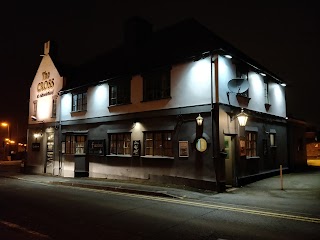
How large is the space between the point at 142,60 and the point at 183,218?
1182 centimetres

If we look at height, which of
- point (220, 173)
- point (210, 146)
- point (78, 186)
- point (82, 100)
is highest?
point (82, 100)

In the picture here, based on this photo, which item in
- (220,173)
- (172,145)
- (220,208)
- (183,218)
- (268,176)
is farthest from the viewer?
(268,176)

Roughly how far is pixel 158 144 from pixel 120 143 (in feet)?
10.8

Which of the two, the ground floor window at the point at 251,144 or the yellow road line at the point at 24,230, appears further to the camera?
the ground floor window at the point at 251,144

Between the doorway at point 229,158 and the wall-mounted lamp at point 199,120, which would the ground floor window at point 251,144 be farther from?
the wall-mounted lamp at point 199,120

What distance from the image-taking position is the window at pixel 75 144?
810 inches

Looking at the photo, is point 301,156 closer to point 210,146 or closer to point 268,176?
point 268,176

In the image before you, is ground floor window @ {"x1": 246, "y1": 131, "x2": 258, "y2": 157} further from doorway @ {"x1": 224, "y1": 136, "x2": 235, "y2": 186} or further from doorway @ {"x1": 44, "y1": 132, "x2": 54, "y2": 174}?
doorway @ {"x1": 44, "y1": 132, "x2": 54, "y2": 174}

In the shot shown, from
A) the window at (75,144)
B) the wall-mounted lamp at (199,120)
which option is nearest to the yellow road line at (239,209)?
the wall-mounted lamp at (199,120)

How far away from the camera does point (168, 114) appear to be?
15.0 meters

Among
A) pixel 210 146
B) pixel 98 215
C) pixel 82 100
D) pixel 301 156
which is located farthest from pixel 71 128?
pixel 301 156

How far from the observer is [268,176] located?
55.5 ft

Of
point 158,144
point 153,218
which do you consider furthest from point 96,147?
point 153,218

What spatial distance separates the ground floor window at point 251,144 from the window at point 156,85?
16.6 ft
